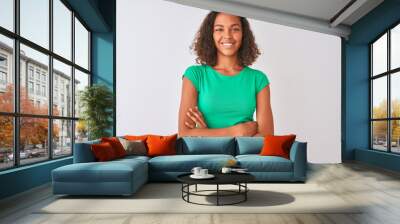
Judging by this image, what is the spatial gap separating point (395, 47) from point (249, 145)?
3.92 metres

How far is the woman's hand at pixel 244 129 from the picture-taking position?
7809mm

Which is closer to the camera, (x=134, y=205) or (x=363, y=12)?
(x=134, y=205)

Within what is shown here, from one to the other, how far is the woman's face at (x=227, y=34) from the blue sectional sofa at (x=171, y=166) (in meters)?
2.08

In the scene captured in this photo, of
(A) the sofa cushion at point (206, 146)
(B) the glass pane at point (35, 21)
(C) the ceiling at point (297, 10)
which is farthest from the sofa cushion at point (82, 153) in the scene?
(C) the ceiling at point (297, 10)

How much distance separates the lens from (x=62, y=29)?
6875mm

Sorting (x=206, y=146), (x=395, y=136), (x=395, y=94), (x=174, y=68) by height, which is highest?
(x=174, y=68)

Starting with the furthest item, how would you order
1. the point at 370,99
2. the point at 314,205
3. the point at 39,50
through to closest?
the point at 370,99 → the point at 39,50 → the point at 314,205

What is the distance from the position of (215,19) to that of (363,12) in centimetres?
313

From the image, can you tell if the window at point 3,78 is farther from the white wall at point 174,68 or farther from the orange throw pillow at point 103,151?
the white wall at point 174,68

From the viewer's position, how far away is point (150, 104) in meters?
8.25

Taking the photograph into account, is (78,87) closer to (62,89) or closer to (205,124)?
(62,89)

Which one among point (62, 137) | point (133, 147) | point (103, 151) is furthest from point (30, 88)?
point (133, 147)

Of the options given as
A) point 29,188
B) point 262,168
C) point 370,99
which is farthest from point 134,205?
point 370,99

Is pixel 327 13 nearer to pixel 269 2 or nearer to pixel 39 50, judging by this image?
pixel 269 2
